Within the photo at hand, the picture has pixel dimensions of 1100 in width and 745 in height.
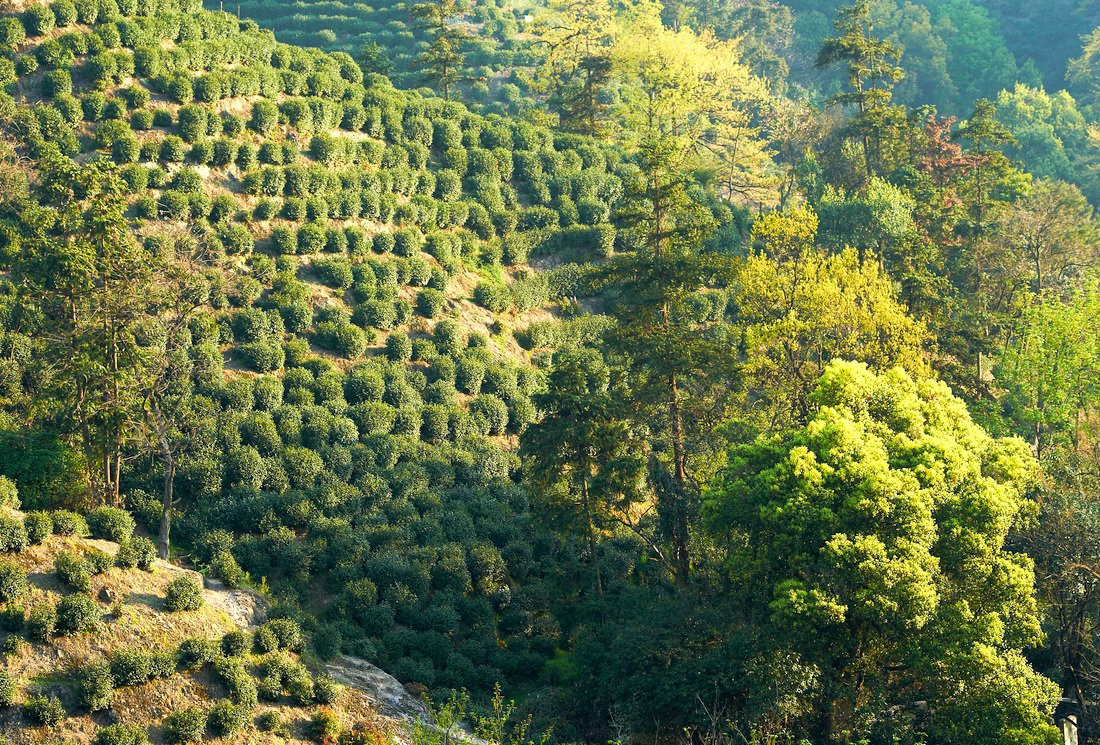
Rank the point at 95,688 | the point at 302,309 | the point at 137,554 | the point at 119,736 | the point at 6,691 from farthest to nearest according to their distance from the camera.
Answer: the point at 302,309
the point at 137,554
the point at 95,688
the point at 119,736
the point at 6,691

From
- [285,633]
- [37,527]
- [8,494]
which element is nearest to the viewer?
[37,527]

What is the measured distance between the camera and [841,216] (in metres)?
59.3

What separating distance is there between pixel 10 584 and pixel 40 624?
1.30 meters

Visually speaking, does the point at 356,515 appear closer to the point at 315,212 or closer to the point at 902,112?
the point at 315,212

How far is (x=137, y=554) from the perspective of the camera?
29.2 metres

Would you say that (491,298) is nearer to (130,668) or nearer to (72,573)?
(72,573)

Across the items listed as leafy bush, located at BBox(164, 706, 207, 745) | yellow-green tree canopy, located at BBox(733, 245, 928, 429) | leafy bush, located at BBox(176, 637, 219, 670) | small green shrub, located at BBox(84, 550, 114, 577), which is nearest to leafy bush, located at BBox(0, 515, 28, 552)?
small green shrub, located at BBox(84, 550, 114, 577)

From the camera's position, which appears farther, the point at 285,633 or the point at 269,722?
→ the point at 285,633

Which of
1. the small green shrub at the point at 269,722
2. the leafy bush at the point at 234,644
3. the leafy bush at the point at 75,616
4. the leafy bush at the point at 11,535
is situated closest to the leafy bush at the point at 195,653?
the leafy bush at the point at 234,644

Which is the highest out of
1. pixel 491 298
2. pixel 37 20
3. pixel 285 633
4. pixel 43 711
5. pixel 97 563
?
pixel 37 20

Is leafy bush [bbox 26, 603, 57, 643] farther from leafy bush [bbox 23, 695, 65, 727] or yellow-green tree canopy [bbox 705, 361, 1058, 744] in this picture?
yellow-green tree canopy [bbox 705, 361, 1058, 744]

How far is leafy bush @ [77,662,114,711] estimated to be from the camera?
25.2 metres

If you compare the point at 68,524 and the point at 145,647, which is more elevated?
the point at 68,524

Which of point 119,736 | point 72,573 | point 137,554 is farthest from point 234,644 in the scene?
point 72,573
